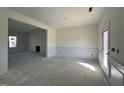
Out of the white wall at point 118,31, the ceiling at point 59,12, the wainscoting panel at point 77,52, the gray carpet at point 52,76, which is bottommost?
the gray carpet at point 52,76

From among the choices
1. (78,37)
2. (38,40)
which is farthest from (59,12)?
(38,40)

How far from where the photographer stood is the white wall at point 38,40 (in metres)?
9.88

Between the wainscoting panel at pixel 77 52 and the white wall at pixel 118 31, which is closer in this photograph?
the white wall at pixel 118 31

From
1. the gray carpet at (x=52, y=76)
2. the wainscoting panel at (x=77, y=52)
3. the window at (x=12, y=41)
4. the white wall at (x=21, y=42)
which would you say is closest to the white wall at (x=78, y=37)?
the wainscoting panel at (x=77, y=52)

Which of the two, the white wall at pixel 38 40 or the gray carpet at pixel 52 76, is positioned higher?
the white wall at pixel 38 40

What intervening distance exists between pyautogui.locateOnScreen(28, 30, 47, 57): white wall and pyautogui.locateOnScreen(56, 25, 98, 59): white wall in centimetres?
195

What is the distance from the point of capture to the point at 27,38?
36.1 feet

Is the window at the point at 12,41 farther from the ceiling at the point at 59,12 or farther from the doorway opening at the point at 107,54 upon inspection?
the doorway opening at the point at 107,54

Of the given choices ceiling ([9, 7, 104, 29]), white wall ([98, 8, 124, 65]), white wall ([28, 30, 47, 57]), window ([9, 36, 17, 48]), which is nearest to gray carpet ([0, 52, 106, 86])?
white wall ([98, 8, 124, 65])

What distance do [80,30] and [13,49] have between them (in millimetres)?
6650

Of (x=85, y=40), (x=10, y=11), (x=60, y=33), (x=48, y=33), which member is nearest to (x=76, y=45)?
(x=85, y=40)

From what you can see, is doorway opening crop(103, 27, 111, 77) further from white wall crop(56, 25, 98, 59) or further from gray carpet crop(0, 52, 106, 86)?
white wall crop(56, 25, 98, 59)

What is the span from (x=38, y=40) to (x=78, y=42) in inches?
179
